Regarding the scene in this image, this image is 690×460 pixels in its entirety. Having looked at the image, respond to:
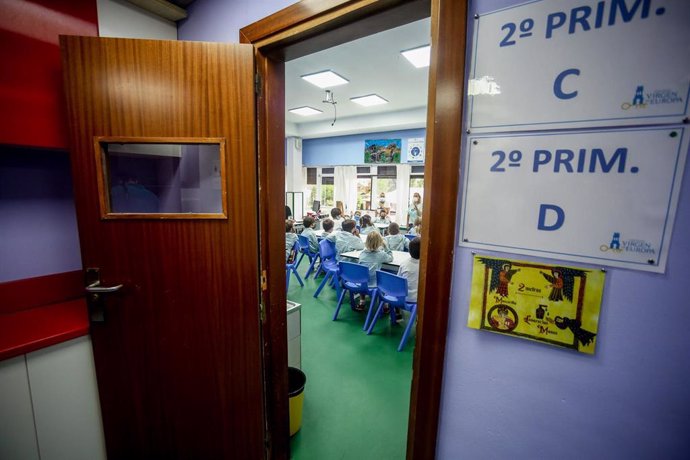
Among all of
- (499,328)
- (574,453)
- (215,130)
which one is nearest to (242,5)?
(215,130)

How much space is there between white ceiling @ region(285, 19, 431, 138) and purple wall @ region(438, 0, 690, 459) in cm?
276

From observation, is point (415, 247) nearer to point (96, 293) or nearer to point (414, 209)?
point (96, 293)

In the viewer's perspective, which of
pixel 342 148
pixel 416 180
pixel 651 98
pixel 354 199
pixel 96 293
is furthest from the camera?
pixel 354 199

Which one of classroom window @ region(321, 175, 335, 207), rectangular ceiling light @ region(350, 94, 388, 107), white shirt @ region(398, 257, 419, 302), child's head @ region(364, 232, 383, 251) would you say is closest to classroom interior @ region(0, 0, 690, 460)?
white shirt @ region(398, 257, 419, 302)

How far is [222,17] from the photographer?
1.47m

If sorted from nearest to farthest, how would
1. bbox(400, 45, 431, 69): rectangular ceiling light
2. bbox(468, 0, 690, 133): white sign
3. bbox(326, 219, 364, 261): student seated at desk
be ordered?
1. bbox(468, 0, 690, 133): white sign
2. bbox(400, 45, 431, 69): rectangular ceiling light
3. bbox(326, 219, 364, 261): student seated at desk

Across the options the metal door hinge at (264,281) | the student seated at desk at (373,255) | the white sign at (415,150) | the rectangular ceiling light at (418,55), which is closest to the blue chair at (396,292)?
the student seated at desk at (373,255)

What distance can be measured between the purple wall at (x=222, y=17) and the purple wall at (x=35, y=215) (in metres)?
1.04

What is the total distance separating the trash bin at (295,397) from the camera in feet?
5.53

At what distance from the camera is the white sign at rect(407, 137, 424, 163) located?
6.52 m

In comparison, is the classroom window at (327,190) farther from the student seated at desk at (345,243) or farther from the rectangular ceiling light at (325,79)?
the student seated at desk at (345,243)

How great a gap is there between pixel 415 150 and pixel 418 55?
11.1ft

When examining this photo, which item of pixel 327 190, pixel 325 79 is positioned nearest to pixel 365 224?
pixel 325 79

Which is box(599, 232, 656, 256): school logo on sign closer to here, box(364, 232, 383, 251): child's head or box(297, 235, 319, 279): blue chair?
box(364, 232, 383, 251): child's head
